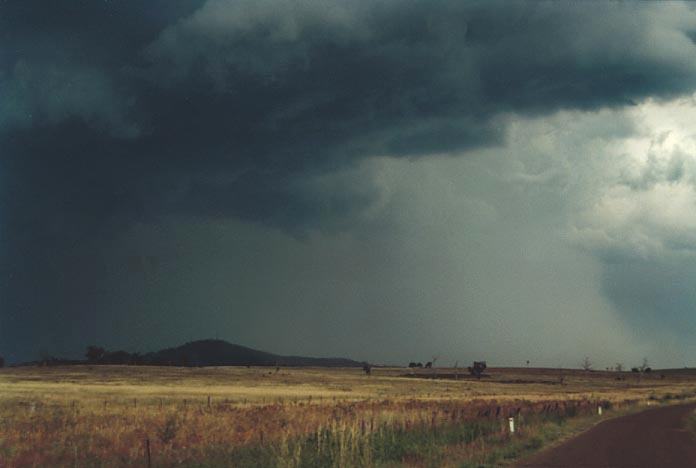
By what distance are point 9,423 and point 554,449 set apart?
837 inches

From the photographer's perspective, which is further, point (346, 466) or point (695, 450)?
point (695, 450)

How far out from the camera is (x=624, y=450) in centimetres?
2284

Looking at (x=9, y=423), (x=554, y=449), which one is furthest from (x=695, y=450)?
(x=9, y=423)

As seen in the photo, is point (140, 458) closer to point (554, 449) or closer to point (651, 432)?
point (554, 449)

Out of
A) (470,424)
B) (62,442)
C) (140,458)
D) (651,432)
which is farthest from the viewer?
(651,432)

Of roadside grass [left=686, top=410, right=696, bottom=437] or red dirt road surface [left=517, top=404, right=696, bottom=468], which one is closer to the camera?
red dirt road surface [left=517, top=404, right=696, bottom=468]

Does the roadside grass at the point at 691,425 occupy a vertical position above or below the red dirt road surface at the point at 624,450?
below

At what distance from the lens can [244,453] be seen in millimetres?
19516

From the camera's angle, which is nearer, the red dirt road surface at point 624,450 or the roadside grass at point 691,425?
the red dirt road surface at point 624,450

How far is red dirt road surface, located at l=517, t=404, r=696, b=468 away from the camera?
63.3 feet

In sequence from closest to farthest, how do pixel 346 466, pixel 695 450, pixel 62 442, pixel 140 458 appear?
pixel 346 466 → pixel 140 458 → pixel 62 442 → pixel 695 450

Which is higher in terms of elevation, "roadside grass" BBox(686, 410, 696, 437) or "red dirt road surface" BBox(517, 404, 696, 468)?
"red dirt road surface" BBox(517, 404, 696, 468)

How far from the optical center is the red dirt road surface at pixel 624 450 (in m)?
19.3

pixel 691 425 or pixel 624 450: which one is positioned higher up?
pixel 624 450
